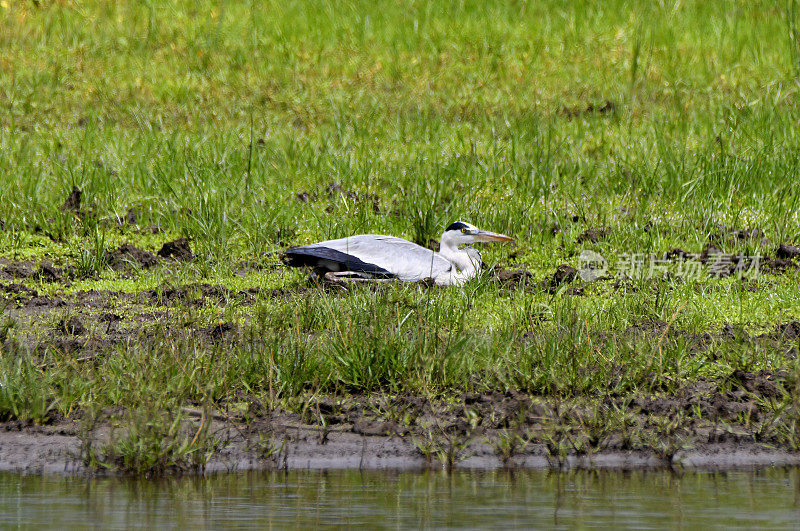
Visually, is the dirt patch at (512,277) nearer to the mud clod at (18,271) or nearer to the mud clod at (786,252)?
the mud clod at (786,252)

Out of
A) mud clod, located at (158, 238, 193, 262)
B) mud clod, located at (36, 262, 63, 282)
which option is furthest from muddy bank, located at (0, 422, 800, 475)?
mud clod, located at (158, 238, 193, 262)

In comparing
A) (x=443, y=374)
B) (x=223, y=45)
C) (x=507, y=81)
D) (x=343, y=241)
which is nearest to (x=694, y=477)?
(x=443, y=374)

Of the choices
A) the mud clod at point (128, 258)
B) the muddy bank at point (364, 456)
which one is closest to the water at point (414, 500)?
the muddy bank at point (364, 456)

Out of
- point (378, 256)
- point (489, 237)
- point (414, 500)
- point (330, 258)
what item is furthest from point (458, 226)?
point (414, 500)

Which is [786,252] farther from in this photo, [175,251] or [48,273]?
[48,273]

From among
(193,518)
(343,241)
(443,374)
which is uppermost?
(343,241)

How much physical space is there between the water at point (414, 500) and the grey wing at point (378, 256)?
10.4 ft

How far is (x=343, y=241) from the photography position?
332 inches

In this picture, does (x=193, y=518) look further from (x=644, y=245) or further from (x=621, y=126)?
(x=621, y=126)

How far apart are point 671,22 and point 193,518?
41.7 ft

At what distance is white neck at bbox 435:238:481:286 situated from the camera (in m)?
8.40

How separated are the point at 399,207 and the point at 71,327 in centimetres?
388

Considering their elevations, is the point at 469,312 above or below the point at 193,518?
above

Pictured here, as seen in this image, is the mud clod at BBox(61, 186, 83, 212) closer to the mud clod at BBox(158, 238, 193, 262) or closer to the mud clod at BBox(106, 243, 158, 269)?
the mud clod at BBox(106, 243, 158, 269)
